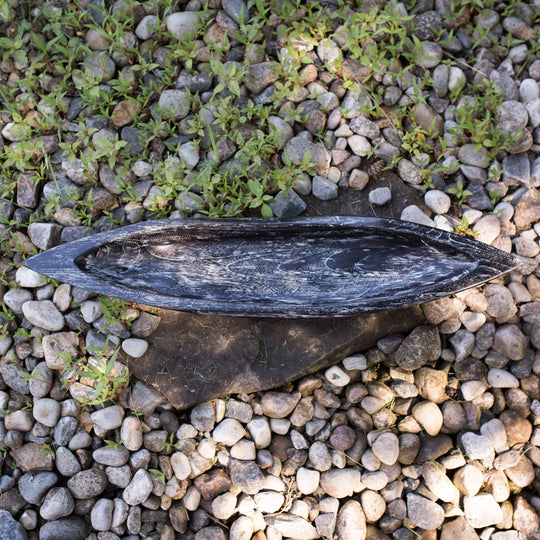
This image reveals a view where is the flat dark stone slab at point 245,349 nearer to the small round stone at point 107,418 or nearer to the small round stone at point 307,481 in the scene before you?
the small round stone at point 107,418

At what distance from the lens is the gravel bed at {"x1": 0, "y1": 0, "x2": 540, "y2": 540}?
2.38 meters

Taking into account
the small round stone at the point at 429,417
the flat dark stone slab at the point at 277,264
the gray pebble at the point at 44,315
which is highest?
the flat dark stone slab at the point at 277,264

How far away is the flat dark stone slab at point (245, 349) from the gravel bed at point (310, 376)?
0.06 metres

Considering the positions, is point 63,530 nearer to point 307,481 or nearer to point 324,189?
point 307,481

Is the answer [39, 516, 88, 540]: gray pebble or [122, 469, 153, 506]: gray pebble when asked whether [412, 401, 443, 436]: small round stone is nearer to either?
[122, 469, 153, 506]: gray pebble

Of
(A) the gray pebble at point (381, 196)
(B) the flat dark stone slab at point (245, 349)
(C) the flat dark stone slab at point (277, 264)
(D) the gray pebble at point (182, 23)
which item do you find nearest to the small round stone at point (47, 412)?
(B) the flat dark stone slab at point (245, 349)

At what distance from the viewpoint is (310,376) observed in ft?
8.23

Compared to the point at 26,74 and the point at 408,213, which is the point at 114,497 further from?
the point at 26,74

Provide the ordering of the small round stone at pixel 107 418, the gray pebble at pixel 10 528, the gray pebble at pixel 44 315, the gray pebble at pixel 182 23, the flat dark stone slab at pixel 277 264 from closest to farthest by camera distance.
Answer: the flat dark stone slab at pixel 277 264 → the gray pebble at pixel 10 528 → the small round stone at pixel 107 418 → the gray pebble at pixel 44 315 → the gray pebble at pixel 182 23

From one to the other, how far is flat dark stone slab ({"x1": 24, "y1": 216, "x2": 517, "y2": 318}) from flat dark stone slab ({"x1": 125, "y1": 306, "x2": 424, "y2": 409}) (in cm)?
18

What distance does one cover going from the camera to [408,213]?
2617 mm

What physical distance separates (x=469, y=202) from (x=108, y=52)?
6.62 ft

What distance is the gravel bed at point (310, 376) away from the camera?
7.79ft

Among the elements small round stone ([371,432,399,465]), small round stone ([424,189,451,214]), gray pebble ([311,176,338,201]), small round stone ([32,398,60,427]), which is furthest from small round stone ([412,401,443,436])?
small round stone ([32,398,60,427])
